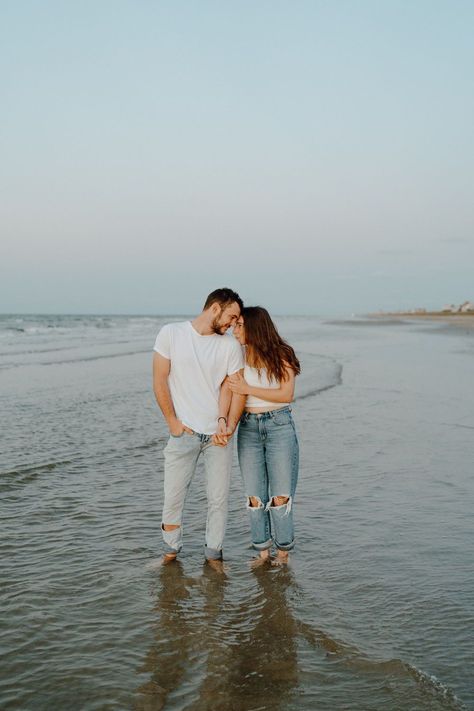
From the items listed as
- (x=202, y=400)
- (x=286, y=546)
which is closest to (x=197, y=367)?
(x=202, y=400)

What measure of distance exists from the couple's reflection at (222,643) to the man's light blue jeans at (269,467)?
0.32 metres

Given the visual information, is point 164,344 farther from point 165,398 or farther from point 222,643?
point 222,643

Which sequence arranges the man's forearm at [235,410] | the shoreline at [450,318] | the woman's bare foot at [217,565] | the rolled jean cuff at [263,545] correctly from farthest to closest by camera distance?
the shoreline at [450,318]
the rolled jean cuff at [263,545]
the woman's bare foot at [217,565]
the man's forearm at [235,410]

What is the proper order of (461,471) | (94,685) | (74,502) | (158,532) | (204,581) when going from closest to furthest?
(94,685)
(204,581)
(158,532)
(74,502)
(461,471)

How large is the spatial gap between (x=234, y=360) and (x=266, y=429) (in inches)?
23.3

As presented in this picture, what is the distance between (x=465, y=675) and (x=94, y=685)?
76.4 inches

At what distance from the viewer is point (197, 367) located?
4.53m

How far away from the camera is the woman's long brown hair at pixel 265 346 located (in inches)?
179

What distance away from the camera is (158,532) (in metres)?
5.54

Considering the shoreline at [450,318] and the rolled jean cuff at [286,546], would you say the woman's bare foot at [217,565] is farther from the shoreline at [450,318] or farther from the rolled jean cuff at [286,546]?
the shoreline at [450,318]

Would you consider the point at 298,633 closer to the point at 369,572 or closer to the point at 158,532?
the point at 369,572

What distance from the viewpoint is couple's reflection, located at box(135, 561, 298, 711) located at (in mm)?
3139

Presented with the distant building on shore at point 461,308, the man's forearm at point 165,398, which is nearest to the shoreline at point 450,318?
the distant building on shore at point 461,308

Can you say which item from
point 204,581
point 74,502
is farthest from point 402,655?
point 74,502
